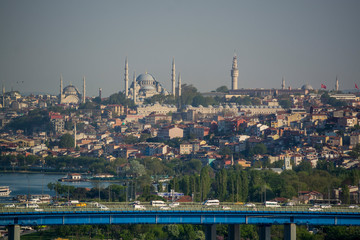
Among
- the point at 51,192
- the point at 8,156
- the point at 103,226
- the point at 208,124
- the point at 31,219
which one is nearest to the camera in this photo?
the point at 31,219

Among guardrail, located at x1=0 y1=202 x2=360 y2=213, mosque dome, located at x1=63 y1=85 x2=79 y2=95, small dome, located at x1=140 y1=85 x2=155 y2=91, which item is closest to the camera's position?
guardrail, located at x1=0 y1=202 x2=360 y2=213

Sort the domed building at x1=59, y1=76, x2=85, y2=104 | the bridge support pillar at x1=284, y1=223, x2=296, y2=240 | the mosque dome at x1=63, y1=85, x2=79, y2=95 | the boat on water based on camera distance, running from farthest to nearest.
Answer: the mosque dome at x1=63, y1=85, x2=79, y2=95 < the domed building at x1=59, y1=76, x2=85, y2=104 < the boat on water < the bridge support pillar at x1=284, y1=223, x2=296, y2=240

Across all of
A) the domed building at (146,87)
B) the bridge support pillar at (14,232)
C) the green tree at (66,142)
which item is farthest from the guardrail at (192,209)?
the domed building at (146,87)

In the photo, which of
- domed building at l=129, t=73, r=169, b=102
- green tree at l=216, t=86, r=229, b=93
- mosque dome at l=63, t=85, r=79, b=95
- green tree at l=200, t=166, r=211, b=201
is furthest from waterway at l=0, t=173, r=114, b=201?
mosque dome at l=63, t=85, r=79, b=95

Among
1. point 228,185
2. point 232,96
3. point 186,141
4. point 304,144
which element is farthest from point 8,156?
point 232,96

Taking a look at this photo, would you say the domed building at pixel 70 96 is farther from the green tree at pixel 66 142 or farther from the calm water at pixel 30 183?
the calm water at pixel 30 183

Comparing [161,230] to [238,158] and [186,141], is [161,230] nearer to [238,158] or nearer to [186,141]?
[238,158]

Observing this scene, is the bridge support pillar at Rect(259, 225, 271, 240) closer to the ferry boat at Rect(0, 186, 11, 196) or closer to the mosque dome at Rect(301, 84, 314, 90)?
the ferry boat at Rect(0, 186, 11, 196)
